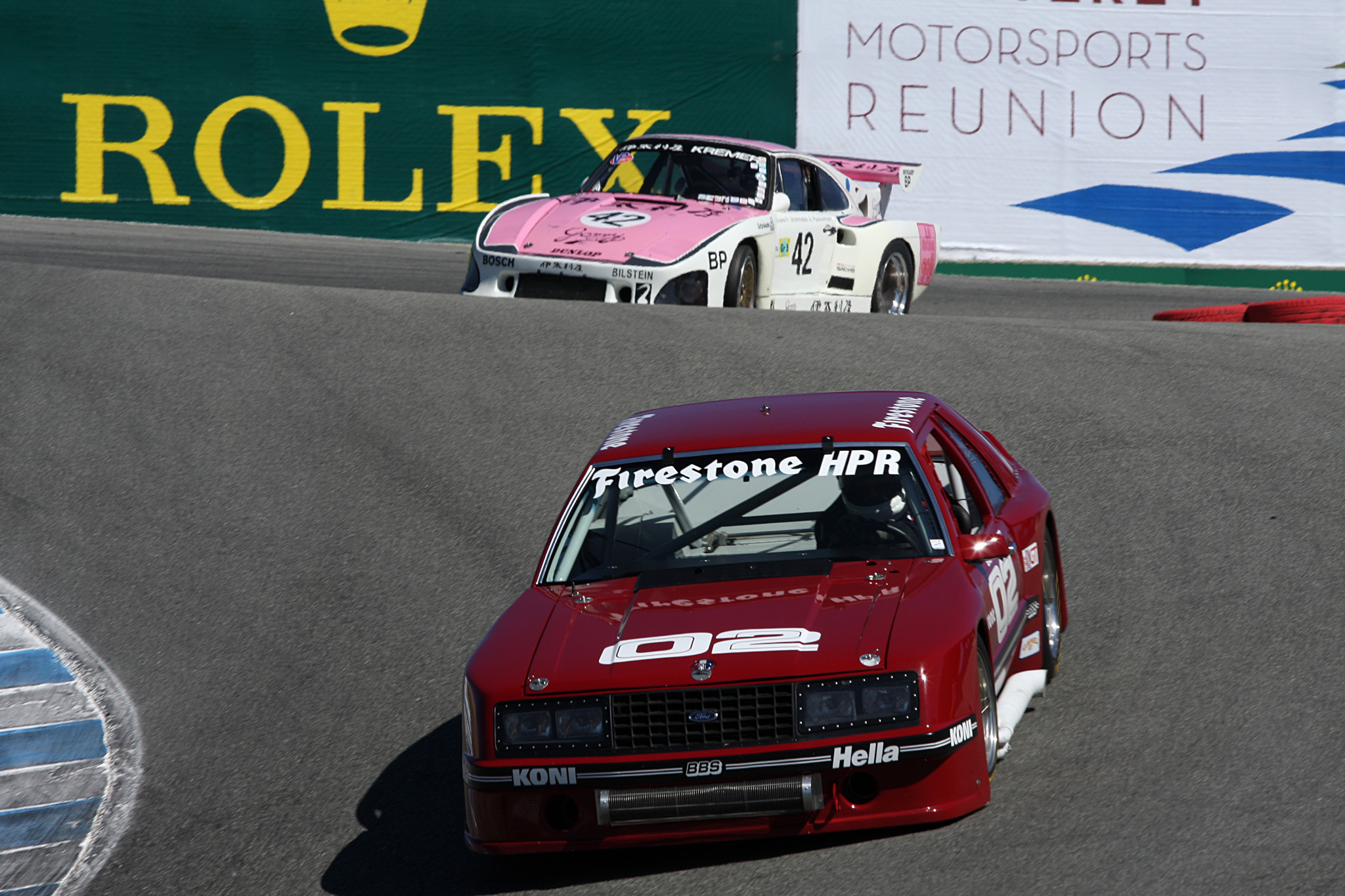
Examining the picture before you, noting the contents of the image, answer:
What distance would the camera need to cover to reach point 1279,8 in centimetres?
1745

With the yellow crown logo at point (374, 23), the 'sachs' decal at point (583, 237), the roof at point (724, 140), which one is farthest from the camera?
the yellow crown logo at point (374, 23)

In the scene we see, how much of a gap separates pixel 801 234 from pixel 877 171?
2.36 metres

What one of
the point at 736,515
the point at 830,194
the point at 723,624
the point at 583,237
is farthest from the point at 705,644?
the point at 830,194

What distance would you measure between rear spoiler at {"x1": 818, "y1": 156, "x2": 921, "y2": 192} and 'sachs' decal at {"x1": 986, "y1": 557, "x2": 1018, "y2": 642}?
8561 millimetres

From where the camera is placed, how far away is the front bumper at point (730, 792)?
4016mm

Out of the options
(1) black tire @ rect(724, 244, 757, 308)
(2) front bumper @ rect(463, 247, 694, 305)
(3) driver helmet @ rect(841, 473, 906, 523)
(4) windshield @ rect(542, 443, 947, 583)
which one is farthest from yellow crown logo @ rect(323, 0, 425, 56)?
(3) driver helmet @ rect(841, 473, 906, 523)

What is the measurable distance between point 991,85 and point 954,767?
565 inches

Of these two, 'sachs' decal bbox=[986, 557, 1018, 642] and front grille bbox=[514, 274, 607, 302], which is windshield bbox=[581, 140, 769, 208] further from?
'sachs' decal bbox=[986, 557, 1018, 642]

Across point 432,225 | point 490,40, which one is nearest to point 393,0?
point 490,40

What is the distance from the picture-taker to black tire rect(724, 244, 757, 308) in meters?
10.7

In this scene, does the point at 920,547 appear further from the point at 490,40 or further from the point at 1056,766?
the point at 490,40

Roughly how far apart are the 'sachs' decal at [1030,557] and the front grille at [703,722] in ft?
5.23

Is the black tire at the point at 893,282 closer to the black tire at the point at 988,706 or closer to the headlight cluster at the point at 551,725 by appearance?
the black tire at the point at 988,706

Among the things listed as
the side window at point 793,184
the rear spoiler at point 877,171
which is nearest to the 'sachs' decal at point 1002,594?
the side window at point 793,184
